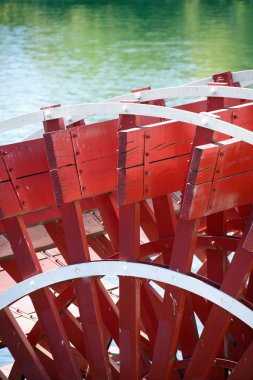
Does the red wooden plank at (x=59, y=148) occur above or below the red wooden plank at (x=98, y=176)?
above

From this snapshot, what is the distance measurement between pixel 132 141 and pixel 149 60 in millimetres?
11916

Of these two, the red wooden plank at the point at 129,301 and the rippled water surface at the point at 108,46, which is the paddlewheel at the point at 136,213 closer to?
the red wooden plank at the point at 129,301

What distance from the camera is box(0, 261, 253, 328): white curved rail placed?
311 cm

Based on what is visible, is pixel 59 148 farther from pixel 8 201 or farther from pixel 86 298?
pixel 86 298

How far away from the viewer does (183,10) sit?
21953 mm

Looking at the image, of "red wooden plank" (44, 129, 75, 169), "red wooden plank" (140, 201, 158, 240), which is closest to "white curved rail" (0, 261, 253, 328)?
"red wooden plank" (44, 129, 75, 169)

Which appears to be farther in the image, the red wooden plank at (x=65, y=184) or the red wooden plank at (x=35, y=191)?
the red wooden plank at (x=35, y=191)

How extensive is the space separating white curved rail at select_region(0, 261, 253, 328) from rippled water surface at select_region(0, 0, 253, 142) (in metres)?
6.77

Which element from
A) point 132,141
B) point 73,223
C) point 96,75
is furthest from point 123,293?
point 96,75

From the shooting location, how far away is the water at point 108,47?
13221 millimetres

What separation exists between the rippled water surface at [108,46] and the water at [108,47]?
0.05 feet

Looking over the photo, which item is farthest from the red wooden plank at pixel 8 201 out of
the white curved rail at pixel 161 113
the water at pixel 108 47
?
the water at pixel 108 47

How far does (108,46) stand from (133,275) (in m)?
13.8

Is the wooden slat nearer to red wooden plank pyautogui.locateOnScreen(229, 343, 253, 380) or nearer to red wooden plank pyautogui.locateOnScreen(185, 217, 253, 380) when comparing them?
red wooden plank pyautogui.locateOnScreen(185, 217, 253, 380)
